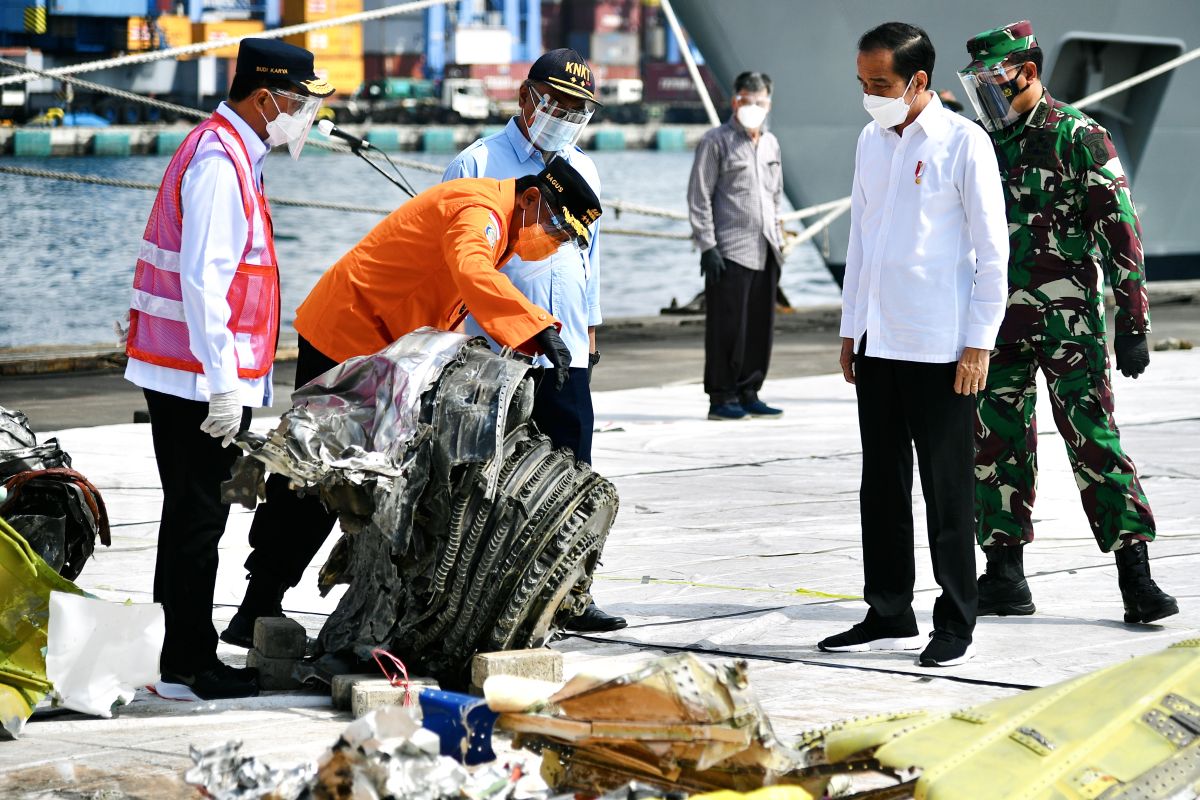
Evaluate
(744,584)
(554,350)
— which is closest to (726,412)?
(744,584)

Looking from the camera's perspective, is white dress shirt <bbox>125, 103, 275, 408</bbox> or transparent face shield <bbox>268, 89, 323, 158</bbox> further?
transparent face shield <bbox>268, 89, 323, 158</bbox>

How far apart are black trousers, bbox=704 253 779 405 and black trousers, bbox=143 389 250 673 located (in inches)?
228

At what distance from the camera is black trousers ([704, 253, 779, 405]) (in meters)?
10.6

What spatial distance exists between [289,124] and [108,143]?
69.8 metres

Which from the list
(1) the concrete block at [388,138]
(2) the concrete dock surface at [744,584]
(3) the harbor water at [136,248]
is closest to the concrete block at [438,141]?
(1) the concrete block at [388,138]

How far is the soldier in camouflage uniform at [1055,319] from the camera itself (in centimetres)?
568

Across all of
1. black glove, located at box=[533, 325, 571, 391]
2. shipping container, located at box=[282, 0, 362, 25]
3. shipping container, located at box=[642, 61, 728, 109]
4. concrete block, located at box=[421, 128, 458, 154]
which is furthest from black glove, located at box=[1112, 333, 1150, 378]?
shipping container, located at box=[642, 61, 728, 109]

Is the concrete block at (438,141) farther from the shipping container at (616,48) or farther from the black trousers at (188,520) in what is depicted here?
the black trousers at (188,520)

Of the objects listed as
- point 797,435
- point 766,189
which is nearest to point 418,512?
point 797,435

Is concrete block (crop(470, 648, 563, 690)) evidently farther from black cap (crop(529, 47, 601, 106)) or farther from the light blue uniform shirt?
black cap (crop(529, 47, 601, 106))

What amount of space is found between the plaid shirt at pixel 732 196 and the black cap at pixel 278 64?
557 cm

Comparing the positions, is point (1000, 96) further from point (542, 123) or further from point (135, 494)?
point (135, 494)

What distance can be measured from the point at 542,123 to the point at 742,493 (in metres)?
2.61

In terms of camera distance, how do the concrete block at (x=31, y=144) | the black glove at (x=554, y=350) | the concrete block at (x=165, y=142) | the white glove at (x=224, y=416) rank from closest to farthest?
the white glove at (x=224, y=416) → the black glove at (x=554, y=350) → the concrete block at (x=31, y=144) → the concrete block at (x=165, y=142)
